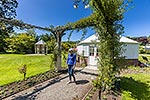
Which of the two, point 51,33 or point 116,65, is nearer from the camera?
point 116,65

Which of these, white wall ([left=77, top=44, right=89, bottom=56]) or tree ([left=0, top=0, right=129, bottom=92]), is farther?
Answer: white wall ([left=77, top=44, right=89, bottom=56])

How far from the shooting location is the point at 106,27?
23.8 ft

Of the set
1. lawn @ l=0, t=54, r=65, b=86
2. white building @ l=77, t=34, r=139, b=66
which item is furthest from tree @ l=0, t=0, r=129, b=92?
white building @ l=77, t=34, r=139, b=66

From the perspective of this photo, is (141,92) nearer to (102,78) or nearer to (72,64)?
(102,78)

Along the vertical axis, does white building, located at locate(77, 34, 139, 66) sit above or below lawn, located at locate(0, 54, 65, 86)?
above

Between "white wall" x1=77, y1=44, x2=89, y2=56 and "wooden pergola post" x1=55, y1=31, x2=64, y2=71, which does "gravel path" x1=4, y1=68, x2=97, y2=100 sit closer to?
"wooden pergola post" x1=55, y1=31, x2=64, y2=71

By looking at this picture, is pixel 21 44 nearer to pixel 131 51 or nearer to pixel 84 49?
pixel 84 49

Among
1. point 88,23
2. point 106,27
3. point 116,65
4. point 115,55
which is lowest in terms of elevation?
point 116,65

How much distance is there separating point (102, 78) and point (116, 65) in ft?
2.96

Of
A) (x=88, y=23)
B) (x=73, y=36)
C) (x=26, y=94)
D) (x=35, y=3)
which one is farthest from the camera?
(x=35, y=3)

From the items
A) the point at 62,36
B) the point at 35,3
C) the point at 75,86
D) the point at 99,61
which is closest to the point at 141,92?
the point at 99,61

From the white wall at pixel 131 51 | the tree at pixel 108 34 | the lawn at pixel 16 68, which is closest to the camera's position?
the tree at pixel 108 34

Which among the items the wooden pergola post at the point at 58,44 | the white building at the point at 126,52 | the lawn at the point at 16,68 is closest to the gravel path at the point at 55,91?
the lawn at the point at 16,68

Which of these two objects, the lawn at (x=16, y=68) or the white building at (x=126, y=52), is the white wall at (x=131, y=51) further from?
the lawn at (x=16, y=68)
